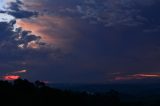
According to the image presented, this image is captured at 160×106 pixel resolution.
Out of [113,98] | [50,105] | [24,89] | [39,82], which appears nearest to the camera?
[50,105]

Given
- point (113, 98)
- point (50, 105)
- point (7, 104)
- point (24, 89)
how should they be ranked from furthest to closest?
point (113, 98) → point (24, 89) → point (50, 105) → point (7, 104)

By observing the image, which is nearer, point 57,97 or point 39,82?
point 57,97

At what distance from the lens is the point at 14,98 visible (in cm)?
6900

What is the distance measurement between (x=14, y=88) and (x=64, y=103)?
416 inches

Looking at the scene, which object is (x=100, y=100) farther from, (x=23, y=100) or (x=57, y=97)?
(x=23, y=100)

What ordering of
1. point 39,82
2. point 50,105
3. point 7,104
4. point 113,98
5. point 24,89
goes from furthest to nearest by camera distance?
point 113,98 < point 39,82 < point 24,89 < point 50,105 < point 7,104

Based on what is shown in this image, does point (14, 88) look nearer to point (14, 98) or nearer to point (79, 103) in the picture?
point (14, 98)

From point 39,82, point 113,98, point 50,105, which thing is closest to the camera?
point 50,105

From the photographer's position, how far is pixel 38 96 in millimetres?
72562

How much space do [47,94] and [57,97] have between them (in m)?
2.10

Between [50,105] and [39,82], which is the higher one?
[39,82]

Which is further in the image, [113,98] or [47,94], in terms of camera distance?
[113,98]

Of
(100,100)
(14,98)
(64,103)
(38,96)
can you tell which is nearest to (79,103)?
(64,103)

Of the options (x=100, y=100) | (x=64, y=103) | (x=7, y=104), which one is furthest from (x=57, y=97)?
(x=100, y=100)
